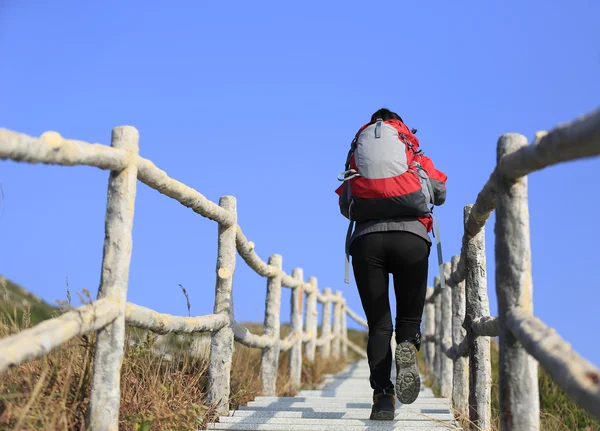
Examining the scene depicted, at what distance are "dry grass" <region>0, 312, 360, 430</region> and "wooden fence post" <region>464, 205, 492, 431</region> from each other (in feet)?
5.26

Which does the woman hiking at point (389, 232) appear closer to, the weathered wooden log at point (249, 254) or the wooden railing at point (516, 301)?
the wooden railing at point (516, 301)

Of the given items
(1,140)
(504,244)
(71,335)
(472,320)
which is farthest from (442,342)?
(1,140)

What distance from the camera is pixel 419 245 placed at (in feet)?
16.6

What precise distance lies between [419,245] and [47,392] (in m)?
2.26

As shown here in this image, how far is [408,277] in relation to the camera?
5.13 metres

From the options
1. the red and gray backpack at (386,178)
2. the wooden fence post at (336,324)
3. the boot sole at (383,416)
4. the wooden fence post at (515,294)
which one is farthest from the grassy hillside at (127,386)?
the wooden fence post at (336,324)

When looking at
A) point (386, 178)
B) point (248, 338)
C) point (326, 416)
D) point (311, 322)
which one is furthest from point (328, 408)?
point (311, 322)

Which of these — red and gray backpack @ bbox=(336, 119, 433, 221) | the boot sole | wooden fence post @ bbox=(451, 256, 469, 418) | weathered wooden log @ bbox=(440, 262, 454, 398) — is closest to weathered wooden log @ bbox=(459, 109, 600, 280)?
red and gray backpack @ bbox=(336, 119, 433, 221)

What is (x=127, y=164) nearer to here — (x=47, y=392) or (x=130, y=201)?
(x=130, y=201)

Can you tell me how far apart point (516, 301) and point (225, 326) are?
106 inches

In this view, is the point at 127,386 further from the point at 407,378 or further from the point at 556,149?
the point at 556,149

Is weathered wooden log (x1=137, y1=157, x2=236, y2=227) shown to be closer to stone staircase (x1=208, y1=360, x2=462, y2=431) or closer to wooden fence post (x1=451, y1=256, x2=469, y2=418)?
stone staircase (x1=208, y1=360, x2=462, y2=431)

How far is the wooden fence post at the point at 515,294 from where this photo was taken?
138 inches

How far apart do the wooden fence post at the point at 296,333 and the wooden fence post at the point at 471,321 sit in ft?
13.5
